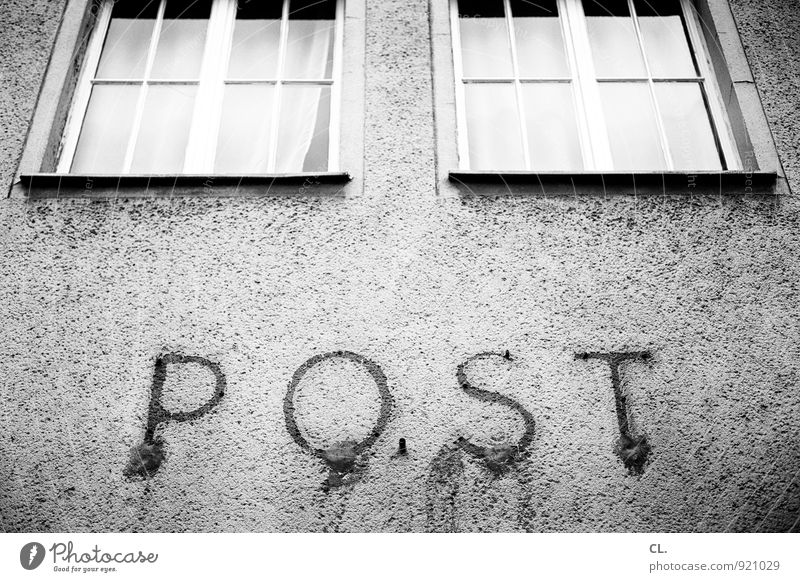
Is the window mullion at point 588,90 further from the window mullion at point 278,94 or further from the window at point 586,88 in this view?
the window mullion at point 278,94

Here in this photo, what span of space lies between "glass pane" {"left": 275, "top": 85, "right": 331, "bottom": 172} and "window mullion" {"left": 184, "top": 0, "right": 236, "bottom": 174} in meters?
0.38

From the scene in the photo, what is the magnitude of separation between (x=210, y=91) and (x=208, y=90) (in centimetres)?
1

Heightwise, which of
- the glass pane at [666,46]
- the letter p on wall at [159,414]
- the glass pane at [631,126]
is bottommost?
the letter p on wall at [159,414]

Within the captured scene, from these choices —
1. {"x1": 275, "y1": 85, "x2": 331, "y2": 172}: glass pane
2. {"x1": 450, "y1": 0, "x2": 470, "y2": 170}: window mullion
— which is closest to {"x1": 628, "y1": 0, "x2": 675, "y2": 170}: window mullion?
{"x1": 450, "y1": 0, "x2": 470, "y2": 170}: window mullion

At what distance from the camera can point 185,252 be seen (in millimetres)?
2744

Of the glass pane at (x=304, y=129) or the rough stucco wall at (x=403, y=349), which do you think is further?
the glass pane at (x=304, y=129)

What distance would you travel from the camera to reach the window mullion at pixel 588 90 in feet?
10.3

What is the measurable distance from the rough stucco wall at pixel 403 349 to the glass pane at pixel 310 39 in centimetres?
70

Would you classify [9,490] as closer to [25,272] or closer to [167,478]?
[167,478]

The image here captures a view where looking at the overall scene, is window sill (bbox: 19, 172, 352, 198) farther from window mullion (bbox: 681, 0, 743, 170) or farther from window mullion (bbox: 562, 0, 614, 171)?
window mullion (bbox: 681, 0, 743, 170)

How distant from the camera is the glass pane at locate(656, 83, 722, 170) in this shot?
3156 millimetres

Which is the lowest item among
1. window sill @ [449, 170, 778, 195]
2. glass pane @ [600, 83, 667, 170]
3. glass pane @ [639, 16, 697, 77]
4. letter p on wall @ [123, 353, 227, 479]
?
letter p on wall @ [123, 353, 227, 479]

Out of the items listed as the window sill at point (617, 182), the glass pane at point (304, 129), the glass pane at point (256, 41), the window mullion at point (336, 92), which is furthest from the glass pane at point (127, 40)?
the window sill at point (617, 182)
